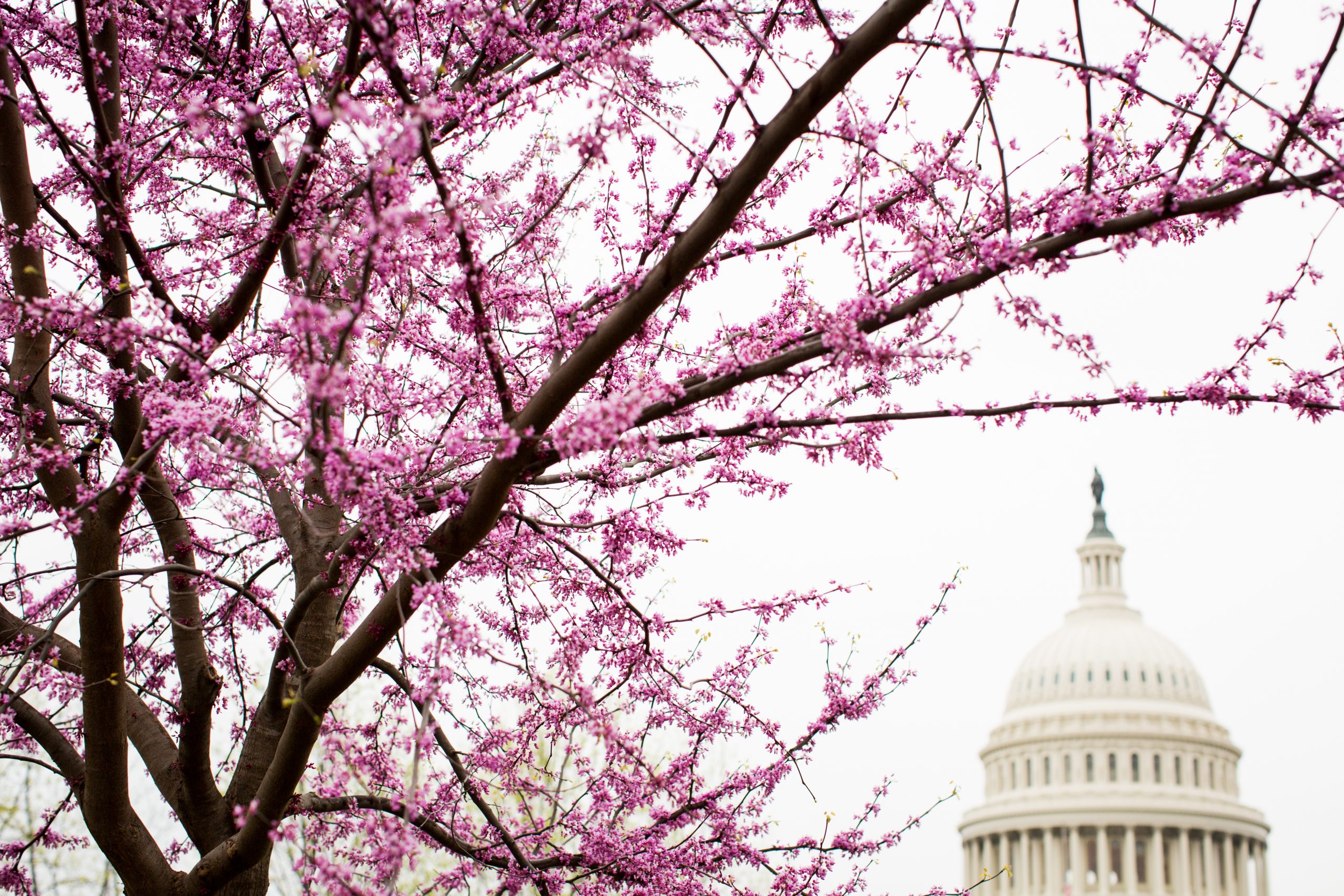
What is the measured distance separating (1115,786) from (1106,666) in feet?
30.3

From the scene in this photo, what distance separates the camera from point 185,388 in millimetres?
6121

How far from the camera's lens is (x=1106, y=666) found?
305ft

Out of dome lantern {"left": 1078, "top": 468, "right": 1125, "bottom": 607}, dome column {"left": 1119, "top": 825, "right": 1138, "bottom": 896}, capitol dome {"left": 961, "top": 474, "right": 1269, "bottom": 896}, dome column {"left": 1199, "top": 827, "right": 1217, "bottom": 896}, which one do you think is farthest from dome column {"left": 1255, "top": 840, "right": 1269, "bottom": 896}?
dome lantern {"left": 1078, "top": 468, "right": 1125, "bottom": 607}

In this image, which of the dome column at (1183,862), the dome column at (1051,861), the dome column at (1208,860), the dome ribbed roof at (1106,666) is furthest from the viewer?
the dome ribbed roof at (1106,666)

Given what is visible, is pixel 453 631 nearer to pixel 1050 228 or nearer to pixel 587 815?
pixel 1050 228

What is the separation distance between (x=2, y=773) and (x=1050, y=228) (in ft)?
62.5

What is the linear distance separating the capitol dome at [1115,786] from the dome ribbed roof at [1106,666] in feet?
0.36

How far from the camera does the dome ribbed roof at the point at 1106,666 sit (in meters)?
91.6

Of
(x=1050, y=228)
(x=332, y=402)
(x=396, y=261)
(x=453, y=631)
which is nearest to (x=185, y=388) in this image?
(x=396, y=261)

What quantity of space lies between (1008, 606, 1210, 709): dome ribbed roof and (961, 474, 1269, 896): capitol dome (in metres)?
0.11

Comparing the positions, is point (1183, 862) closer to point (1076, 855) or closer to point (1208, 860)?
point (1208, 860)

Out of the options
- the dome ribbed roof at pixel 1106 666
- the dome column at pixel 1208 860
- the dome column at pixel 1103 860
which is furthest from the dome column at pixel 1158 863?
the dome ribbed roof at pixel 1106 666

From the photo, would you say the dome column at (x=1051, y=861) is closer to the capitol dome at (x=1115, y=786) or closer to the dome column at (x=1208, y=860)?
the capitol dome at (x=1115, y=786)

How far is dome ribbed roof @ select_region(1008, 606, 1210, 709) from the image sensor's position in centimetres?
9162
